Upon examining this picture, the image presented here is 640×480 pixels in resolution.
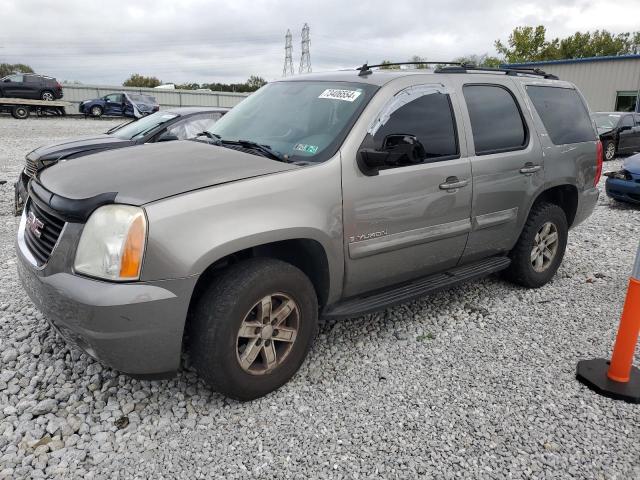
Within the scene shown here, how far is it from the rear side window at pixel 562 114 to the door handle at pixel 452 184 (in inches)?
54.3

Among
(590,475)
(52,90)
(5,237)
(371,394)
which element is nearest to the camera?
(590,475)

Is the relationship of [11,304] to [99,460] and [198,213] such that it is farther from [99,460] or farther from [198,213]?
[198,213]

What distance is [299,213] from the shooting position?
111 inches

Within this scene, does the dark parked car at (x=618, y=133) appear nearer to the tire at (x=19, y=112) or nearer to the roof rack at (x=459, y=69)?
the roof rack at (x=459, y=69)

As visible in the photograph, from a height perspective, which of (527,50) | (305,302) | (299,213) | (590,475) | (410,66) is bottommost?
(590,475)

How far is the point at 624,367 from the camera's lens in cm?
315

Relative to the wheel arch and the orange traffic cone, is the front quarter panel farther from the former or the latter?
the wheel arch

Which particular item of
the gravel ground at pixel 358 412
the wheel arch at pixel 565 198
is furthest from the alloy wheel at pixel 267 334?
the wheel arch at pixel 565 198

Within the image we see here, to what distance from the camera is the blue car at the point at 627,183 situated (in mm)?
8469

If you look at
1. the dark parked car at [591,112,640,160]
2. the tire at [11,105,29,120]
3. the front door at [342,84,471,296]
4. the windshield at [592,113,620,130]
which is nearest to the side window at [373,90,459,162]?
the front door at [342,84,471,296]

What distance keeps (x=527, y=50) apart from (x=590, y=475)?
51221 millimetres

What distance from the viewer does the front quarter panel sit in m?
2.41

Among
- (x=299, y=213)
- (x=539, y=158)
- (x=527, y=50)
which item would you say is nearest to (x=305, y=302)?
(x=299, y=213)

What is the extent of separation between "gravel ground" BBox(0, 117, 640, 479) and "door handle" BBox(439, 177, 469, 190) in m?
1.10
